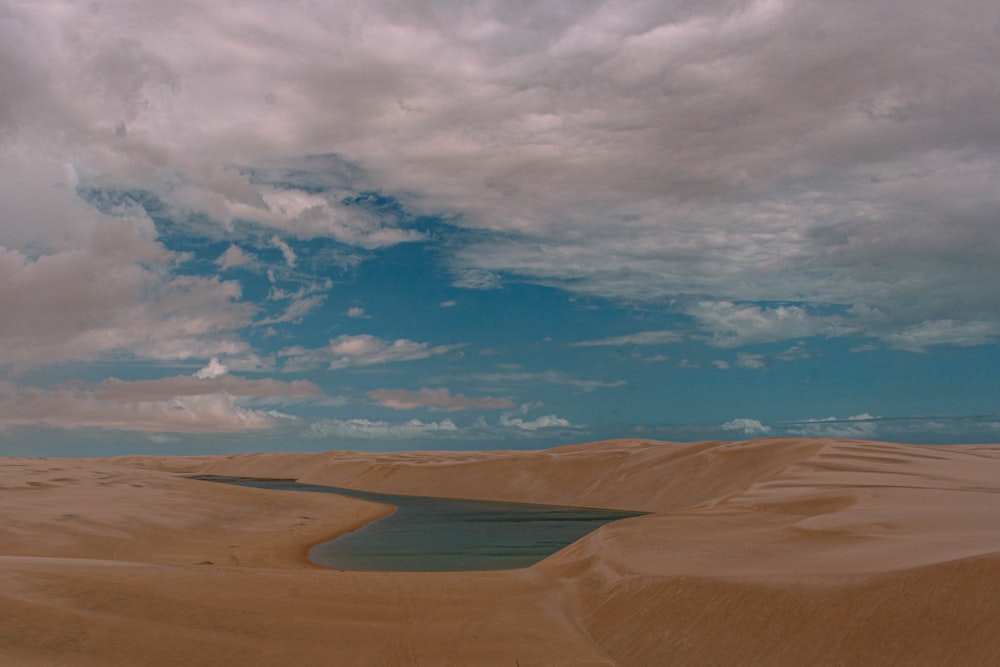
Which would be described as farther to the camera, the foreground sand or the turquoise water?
the turquoise water

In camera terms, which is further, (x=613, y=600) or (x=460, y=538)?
(x=460, y=538)

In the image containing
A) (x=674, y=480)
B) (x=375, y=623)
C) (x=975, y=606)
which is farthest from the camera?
(x=674, y=480)

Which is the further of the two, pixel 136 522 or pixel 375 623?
pixel 136 522

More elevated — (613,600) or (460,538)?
(613,600)

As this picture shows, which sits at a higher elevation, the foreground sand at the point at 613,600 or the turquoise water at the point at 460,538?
the foreground sand at the point at 613,600

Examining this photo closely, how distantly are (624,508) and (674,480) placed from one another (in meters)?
3.33

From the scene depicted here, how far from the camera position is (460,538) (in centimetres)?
2916

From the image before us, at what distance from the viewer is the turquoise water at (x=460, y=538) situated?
73.6 ft

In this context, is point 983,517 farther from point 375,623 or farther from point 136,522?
point 136,522

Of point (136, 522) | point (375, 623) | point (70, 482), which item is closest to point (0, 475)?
point (70, 482)

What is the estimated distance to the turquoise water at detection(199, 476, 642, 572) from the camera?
73.6ft

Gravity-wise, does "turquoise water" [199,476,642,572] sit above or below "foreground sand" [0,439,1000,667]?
below

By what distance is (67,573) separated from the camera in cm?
1076

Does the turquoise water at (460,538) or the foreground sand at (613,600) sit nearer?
the foreground sand at (613,600)
